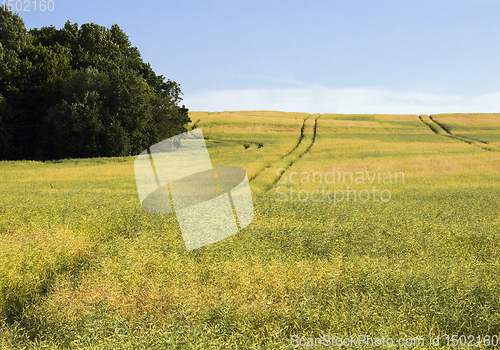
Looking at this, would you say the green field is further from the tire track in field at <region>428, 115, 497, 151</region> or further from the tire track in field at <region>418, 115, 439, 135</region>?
the tire track in field at <region>418, 115, 439, 135</region>

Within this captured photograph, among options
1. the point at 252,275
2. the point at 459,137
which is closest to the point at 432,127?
the point at 459,137

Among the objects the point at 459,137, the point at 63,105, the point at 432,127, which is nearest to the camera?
the point at 63,105

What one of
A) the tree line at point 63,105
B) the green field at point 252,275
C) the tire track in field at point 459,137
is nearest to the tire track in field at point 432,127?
the tire track in field at point 459,137

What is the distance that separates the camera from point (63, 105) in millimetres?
40812

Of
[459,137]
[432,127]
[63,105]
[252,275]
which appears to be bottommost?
[252,275]

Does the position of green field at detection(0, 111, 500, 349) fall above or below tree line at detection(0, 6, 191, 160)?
below

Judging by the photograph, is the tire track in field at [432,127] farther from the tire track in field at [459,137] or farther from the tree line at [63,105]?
the tree line at [63,105]

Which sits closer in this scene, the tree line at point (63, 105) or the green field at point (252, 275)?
the green field at point (252, 275)

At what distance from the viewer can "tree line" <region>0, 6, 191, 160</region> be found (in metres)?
41.2

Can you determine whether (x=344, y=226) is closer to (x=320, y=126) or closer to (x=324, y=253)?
(x=324, y=253)

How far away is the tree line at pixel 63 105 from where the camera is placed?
41.2 m

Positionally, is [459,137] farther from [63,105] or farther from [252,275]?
[252,275]

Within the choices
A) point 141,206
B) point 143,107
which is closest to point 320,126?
point 143,107

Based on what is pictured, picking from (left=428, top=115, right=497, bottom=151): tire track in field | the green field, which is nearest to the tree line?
the green field
